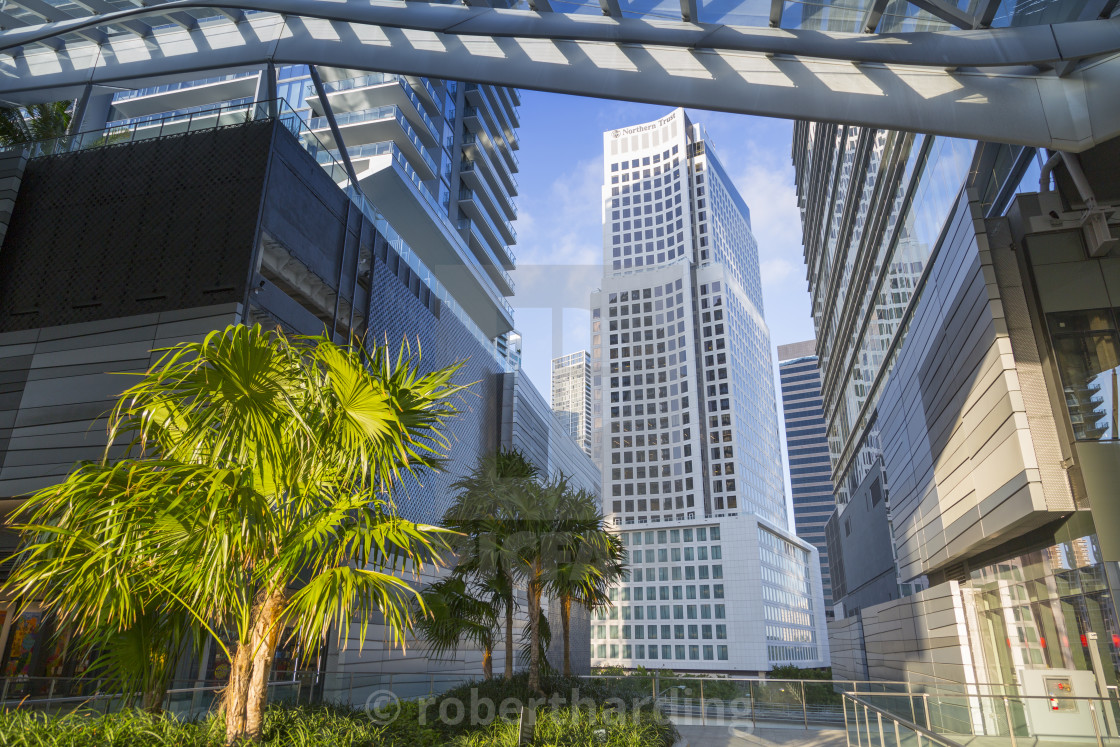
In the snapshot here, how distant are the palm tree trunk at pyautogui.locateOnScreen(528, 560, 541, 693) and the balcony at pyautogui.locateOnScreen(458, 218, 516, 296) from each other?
42582 millimetres

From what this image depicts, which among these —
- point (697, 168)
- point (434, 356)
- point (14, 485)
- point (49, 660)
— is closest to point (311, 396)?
point (14, 485)

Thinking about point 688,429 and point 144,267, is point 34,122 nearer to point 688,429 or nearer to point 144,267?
point 144,267

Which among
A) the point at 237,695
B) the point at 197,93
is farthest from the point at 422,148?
the point at 237,695

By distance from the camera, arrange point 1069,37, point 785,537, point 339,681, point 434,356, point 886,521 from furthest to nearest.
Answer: point 785,537, point 886,521, point 434,356, point 339,681, point 1069,37

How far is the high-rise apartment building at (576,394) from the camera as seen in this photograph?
559 ft

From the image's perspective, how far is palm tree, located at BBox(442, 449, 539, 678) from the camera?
13867 mm

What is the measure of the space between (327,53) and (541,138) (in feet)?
191

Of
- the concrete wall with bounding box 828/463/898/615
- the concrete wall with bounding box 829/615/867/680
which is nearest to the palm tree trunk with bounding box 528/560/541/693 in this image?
the concrete wall with bounding box 828/463/898/615

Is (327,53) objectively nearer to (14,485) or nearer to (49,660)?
(14,485)

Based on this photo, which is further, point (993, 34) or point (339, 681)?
point (339, 681)

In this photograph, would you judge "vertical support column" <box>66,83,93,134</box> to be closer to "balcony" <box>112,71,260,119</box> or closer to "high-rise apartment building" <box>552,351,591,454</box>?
"balcony" <box>112,71,260,119</box>

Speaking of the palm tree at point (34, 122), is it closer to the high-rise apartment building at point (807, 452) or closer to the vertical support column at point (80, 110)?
the vertical support column at point (80, 110)

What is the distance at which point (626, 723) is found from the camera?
38.4 feet

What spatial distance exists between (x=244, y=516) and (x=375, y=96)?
139 ft
